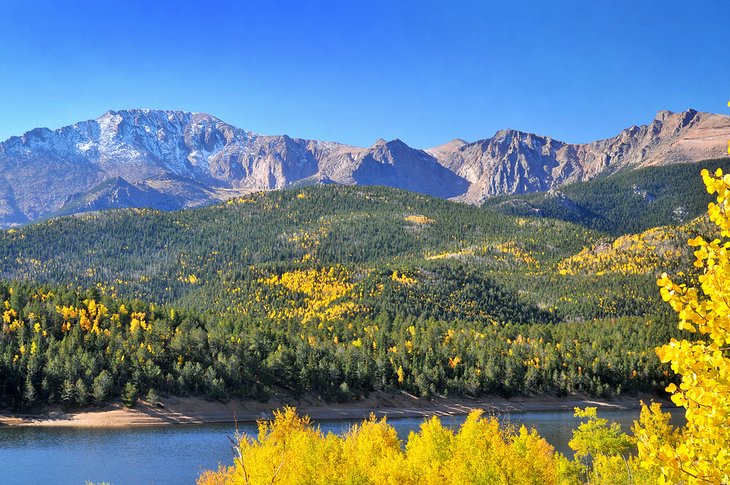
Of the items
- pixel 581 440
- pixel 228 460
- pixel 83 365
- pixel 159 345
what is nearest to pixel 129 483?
pixel 228 460

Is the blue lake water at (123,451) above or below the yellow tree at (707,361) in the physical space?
below

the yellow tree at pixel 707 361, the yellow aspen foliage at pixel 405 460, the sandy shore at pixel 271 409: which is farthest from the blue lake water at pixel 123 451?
the yellow tree at pixel 707 361

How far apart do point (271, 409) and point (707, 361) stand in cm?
14553

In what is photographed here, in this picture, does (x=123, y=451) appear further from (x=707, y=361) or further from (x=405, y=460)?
(x=707, y=361)

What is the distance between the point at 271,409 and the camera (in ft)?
496

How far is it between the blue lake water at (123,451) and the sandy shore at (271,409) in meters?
5.85

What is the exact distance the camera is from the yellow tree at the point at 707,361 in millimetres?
11078

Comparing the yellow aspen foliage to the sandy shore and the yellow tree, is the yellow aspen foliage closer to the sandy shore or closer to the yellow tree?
the yellow tree

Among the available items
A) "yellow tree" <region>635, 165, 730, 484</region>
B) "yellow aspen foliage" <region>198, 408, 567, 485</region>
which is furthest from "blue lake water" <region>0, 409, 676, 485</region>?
"yellow tree" <region>635, 165, 730, 484</region>

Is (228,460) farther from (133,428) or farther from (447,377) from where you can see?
(447,377)

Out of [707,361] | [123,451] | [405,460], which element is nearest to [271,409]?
[123,451]

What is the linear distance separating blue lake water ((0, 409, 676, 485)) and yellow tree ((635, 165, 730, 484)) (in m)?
65.7

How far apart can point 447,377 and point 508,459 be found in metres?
132

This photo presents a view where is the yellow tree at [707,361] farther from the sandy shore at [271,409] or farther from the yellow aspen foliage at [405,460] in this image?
the sandy shore at [271,409]
